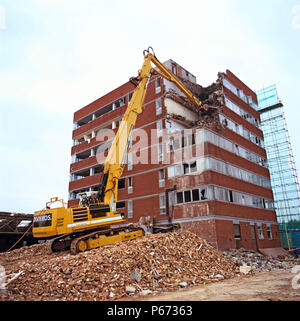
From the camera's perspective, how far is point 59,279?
9414 mm

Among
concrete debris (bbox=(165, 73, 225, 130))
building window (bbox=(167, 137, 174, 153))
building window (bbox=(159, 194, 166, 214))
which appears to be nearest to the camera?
building window (bbox=(159, 194, 166, 214))

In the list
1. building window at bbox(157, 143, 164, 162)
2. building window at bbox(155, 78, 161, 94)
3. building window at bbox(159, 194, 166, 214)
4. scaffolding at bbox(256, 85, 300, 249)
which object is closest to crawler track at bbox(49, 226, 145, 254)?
building window at bbox(159, 194, 166, 214)

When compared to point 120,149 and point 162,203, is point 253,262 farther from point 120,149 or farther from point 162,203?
point 120,149

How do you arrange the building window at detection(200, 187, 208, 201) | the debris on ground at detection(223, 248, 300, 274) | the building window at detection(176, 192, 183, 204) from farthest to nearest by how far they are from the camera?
the building window at detection(176, 192, 183, 204)
the building window at detection(200, 187, 208, 201)
the debris on ground at detection(223, 248, 300, 274)

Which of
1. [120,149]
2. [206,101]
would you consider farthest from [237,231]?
[120,149]

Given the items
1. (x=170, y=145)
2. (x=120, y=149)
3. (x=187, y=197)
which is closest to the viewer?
(x=120, y=149)

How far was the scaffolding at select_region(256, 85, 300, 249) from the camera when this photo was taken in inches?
1794

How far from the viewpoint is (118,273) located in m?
10.1

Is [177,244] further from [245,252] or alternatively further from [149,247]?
[245,252]

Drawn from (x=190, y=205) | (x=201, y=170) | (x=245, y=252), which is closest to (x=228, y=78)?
(x=201, y=170)

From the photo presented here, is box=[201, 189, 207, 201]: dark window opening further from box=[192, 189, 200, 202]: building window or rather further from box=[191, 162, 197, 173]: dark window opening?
box=[191, 162, 197, 173]: dark window opening

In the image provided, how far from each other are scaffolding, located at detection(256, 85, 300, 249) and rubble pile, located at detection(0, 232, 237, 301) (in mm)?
37454

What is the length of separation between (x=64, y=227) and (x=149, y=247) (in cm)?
435

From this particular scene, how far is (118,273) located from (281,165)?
155ft
